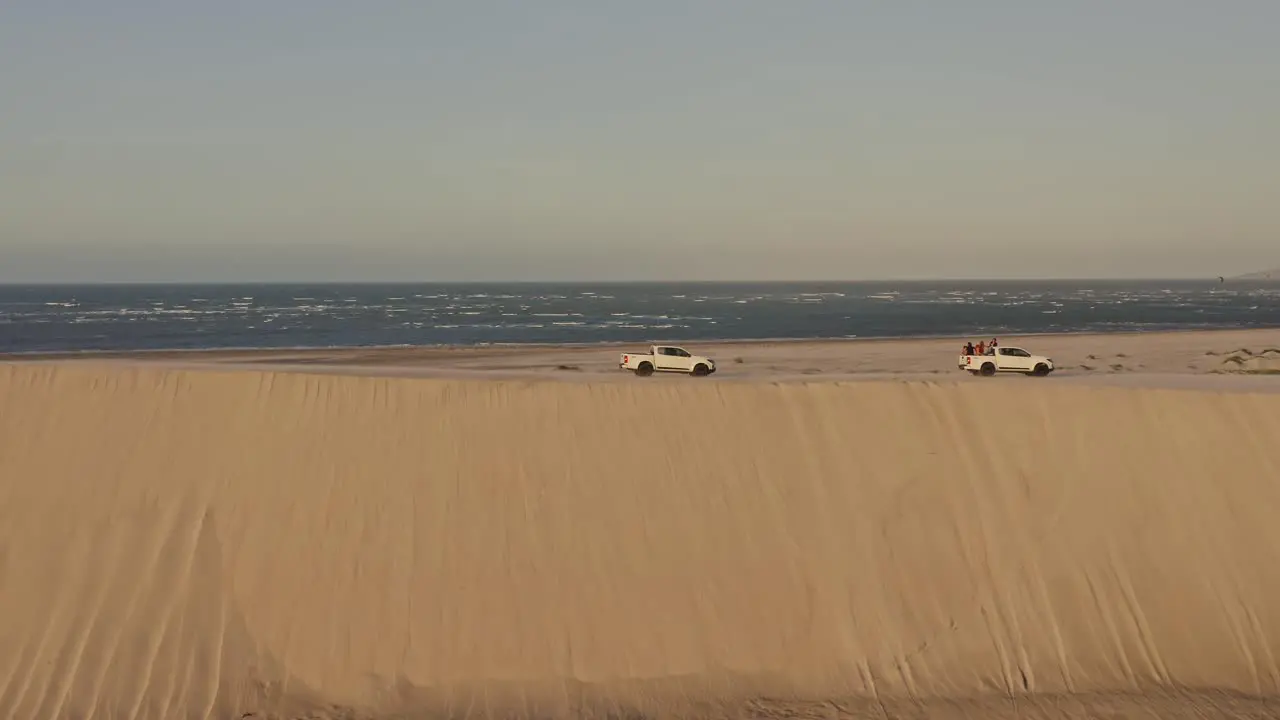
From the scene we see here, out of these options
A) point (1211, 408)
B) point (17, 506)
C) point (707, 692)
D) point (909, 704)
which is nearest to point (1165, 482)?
point (1211, 408)

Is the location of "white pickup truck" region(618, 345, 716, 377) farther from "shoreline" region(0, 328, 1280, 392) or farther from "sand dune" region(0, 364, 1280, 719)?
"sand dune" region(0, 364, 1280, 719)

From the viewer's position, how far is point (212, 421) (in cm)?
1653

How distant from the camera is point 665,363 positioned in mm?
31359

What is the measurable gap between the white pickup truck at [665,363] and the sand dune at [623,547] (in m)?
13.6

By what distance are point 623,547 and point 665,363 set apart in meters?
17.2

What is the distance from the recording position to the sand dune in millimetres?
12609

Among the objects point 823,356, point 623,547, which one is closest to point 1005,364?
point 823,356

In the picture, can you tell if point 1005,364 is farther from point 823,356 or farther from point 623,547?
point 623,547

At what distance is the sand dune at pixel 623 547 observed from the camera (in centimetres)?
1261

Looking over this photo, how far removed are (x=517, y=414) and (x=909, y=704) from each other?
26.9ft

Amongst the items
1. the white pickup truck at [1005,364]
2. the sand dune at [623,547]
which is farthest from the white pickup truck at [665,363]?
the sand dune at [623,547]

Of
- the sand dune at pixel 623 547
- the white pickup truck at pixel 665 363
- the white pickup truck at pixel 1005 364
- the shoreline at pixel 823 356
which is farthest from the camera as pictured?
the shoreline at pixel 823 356

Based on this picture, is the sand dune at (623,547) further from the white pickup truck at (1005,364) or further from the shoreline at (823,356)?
the white pickup truck at (1005,364)

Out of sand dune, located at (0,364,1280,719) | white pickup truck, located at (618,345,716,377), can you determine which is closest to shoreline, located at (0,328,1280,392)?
white pickup truck, located at (618,345,716,377)
